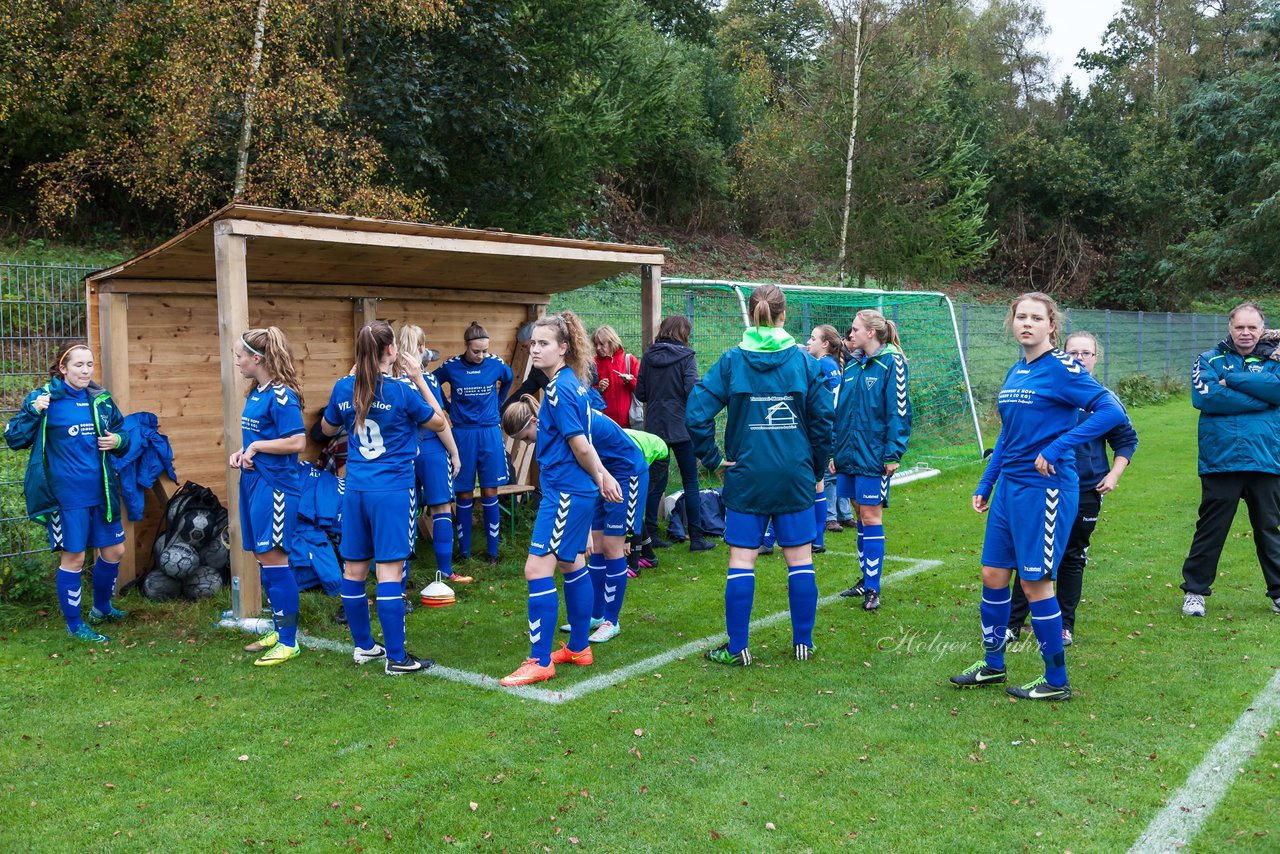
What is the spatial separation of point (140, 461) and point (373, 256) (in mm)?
2251

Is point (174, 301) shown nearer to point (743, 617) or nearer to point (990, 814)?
point (743, 617)

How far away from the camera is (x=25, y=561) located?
7.07 meters

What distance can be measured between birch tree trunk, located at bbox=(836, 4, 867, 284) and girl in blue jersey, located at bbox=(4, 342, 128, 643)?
19.3 meters

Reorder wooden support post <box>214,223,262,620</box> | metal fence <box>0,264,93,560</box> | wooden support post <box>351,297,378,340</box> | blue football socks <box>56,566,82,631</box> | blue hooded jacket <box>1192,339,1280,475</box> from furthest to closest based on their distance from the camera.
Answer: wooden support post <box>351,297,378,340</box> < metal fence <box>0,264,93,560</box> < blue hooded jacket <box>1192,339,1280,475</box> < blue football socks <box>56,566,82,631</box> < wooden support post <box>214,223,262,620</box>

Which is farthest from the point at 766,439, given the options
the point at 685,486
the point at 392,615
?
the point at 685,486

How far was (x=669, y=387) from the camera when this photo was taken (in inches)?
347

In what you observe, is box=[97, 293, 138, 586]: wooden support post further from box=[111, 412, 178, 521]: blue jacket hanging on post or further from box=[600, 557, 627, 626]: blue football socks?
box=[600, 557, 627, 626]: blue football socks

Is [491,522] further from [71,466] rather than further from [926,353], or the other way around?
[926,353]

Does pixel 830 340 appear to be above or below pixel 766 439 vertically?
above

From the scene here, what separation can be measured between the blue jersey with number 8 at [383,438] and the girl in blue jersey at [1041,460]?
10.2 feet

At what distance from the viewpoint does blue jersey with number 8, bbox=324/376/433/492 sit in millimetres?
5465

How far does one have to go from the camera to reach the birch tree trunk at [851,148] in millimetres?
22641

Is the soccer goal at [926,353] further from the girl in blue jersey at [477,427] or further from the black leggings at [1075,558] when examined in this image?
the black leggings at [1075,558]

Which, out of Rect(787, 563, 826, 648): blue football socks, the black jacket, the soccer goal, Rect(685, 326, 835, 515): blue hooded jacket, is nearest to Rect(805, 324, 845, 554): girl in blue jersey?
the black jacket
